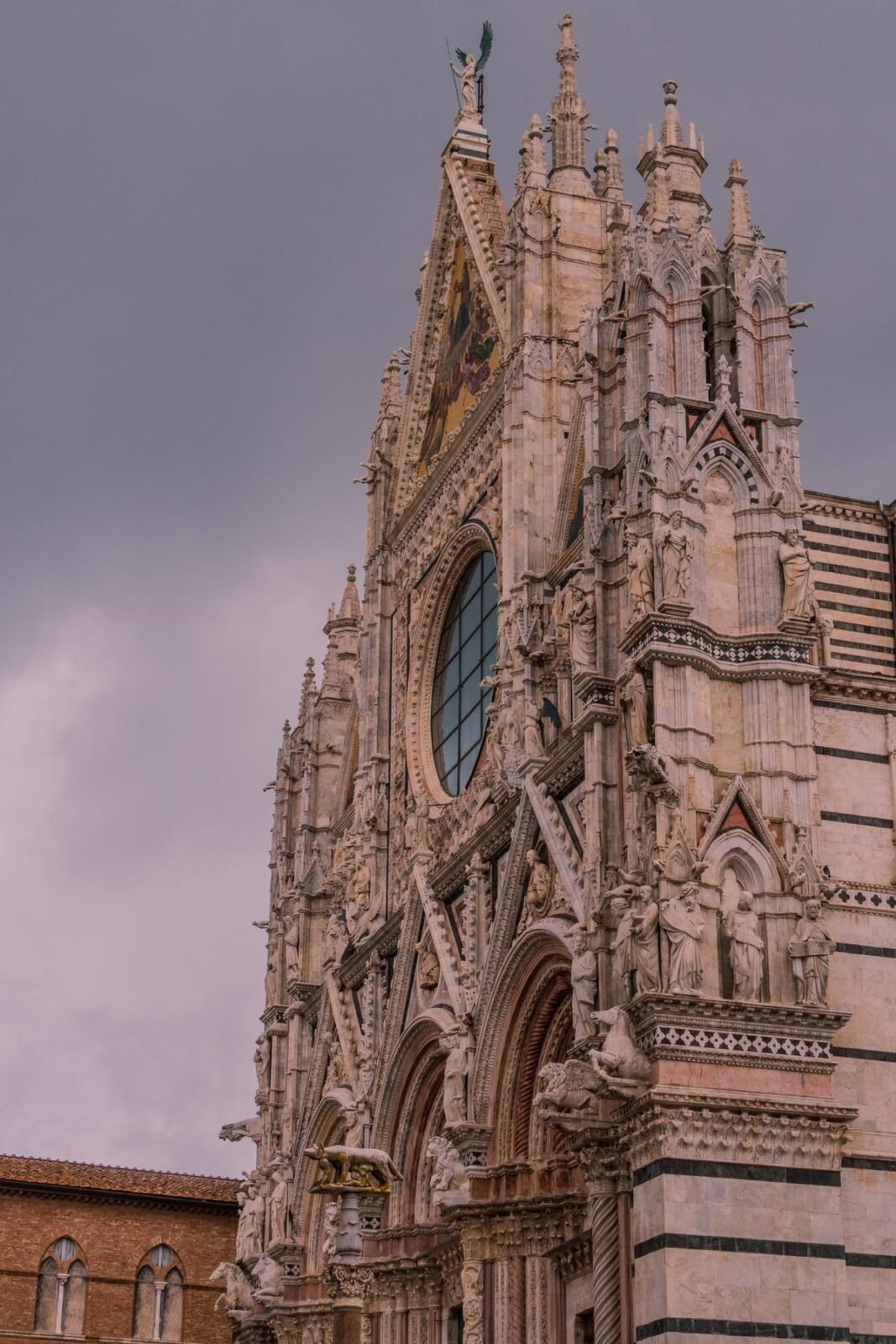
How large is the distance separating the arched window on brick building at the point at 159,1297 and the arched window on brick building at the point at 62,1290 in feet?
3.33

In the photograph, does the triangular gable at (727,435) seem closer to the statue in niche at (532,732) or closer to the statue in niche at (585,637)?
the statue in niche at (585,637)

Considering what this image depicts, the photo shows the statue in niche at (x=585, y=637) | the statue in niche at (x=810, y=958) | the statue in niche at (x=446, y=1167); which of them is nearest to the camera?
the statue in niche at (x=810, y=958)

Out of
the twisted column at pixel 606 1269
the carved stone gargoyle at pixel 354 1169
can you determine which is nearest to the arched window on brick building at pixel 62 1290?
the twisted column at pixel 606 1269

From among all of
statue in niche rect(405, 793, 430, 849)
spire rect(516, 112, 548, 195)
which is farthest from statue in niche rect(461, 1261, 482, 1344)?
spire rect(516, 112, 548, 195)

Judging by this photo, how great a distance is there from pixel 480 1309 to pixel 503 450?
34.4 ft

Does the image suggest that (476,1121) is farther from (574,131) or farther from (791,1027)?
(574,131)

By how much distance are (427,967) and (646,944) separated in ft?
25.5

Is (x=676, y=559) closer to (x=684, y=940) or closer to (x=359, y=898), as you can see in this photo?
(x=684, y=940)

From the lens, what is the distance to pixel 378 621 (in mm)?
31078

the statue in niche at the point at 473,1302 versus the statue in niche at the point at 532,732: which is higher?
the statue in niche at the point at 532,732

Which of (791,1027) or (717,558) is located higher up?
(717,558)

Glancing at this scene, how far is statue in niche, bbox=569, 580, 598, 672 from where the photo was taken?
69.4 feet

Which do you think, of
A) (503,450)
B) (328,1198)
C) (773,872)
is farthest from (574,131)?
(328,1198)

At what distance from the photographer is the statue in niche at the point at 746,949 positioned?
1802cm
